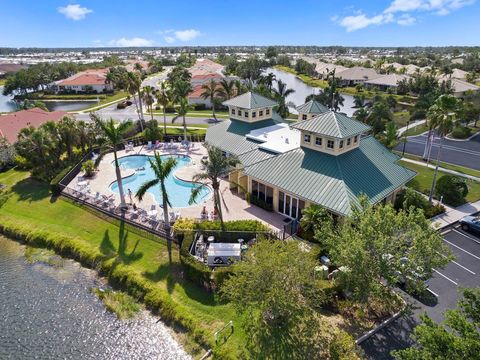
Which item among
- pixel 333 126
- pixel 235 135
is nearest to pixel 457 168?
pixel 333 126

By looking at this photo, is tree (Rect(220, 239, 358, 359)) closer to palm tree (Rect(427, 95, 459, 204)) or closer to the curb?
the curb

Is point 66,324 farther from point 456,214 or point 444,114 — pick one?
point 444,114

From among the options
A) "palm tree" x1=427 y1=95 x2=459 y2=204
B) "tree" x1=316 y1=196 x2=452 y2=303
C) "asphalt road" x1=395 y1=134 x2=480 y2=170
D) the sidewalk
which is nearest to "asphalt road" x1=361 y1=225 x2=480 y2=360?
the sidewalk

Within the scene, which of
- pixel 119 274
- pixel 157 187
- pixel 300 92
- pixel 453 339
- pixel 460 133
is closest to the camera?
pixel 453 339

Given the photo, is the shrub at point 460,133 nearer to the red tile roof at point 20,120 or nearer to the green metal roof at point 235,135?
the green metal roof at point 235,135

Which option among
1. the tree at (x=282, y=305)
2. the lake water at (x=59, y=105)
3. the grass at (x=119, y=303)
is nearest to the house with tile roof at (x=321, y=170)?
the tree at (x=282, y=305)

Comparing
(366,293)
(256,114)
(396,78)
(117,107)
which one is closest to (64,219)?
(256,114)
